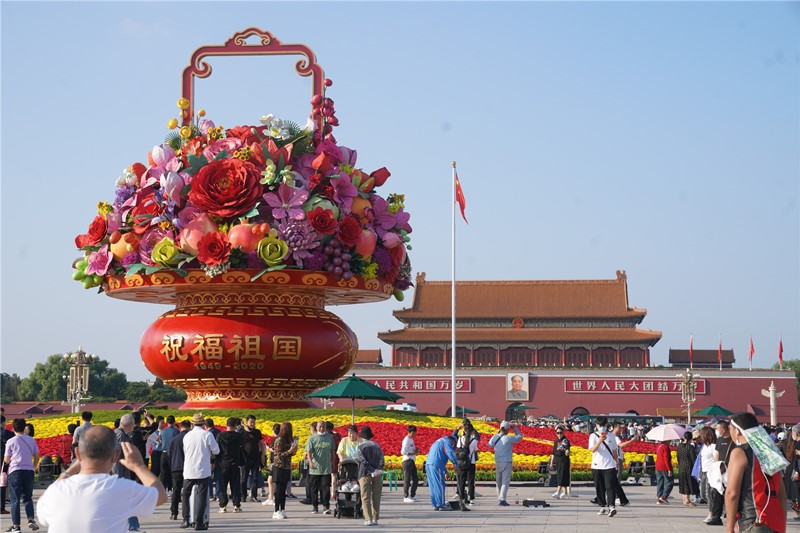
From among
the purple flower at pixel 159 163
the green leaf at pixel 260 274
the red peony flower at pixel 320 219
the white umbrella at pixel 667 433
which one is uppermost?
the purple flower at pixel 159 163

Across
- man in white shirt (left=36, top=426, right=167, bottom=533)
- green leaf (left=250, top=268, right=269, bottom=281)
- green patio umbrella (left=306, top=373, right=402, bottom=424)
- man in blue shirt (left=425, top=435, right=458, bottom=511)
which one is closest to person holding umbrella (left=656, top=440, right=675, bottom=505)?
man in blue shirt (left=425, top=435, right=458, bottom=511)

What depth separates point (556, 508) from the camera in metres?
15.5

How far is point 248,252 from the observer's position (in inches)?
777

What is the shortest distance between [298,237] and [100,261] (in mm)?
4313

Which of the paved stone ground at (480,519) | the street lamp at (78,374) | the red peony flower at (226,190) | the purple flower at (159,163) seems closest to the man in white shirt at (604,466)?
the paved stone ground at (480,519)

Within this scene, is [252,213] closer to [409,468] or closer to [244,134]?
[244,134]

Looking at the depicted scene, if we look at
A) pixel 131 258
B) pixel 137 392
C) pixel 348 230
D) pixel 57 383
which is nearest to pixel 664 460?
pixel 348 230

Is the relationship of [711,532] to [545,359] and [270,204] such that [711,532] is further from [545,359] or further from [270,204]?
[545,359]

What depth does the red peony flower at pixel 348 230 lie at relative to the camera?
2036 centimetres

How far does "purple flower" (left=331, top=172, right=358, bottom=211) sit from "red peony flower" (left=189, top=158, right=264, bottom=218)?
5.28 feet

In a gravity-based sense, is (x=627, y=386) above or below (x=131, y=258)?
below

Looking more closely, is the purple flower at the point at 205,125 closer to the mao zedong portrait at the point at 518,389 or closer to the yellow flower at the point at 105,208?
the yellow flower at the point at 105,208

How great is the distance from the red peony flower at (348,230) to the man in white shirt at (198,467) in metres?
8.52

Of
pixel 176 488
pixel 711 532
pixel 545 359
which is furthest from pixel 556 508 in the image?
pixel 545 359
